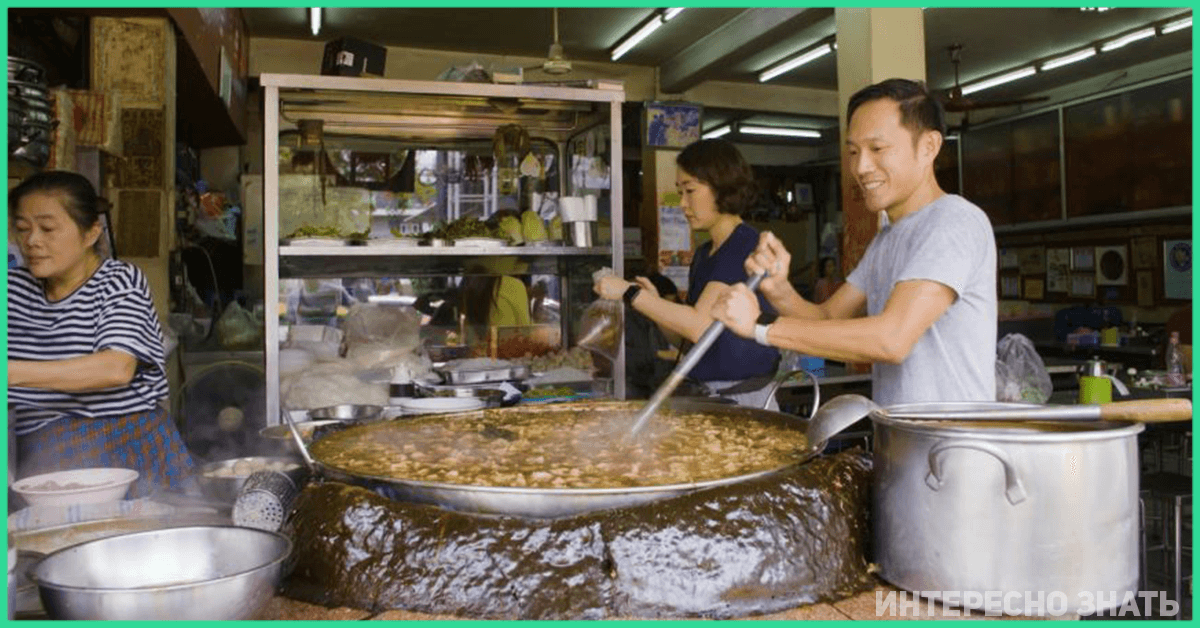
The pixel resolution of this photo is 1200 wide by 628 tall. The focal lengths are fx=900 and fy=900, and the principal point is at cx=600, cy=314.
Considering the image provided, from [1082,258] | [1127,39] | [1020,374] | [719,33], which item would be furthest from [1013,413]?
[1082,258]

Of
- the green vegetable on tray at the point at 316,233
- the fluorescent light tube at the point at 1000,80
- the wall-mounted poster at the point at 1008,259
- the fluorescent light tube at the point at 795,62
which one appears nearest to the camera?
the green vegetable on tray at the point at 316,233

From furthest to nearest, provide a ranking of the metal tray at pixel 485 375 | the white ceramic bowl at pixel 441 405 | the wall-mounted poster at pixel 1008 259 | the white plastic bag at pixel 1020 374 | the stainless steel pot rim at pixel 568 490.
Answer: the wall-mounted poster at pixel 1008 259 → the white plastic bag at pixel 1020 374 → the metal tray at pixel 485 375 → the white ceramic bowl at pixel 441 405 → the stainless steel pot rim at pixel 568 490

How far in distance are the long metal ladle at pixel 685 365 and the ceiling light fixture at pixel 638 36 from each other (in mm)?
5788

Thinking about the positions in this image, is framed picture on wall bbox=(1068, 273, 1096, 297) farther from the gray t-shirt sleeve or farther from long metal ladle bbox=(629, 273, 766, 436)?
long metal ladle bbox=(629, 273, 766, 436)

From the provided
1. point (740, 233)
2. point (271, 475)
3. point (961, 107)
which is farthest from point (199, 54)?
point (961, 107)

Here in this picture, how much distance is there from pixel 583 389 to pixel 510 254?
70cm

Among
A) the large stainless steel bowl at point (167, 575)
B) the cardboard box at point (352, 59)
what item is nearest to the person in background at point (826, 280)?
the cardboard box at point (352, 59)

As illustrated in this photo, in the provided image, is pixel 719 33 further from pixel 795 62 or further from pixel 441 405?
pixel 441 405

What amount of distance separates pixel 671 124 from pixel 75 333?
6817 mm

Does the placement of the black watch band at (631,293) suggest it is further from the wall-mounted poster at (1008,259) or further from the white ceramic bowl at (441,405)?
the wall-mounted poster at (1008,259)

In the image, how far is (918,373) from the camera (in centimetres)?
212

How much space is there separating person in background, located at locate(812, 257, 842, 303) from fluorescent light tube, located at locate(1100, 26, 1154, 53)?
3185mm

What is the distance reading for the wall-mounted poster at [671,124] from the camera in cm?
876

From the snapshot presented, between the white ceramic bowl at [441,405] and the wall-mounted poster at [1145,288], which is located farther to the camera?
the wall-mounted poster at [1145,288]
